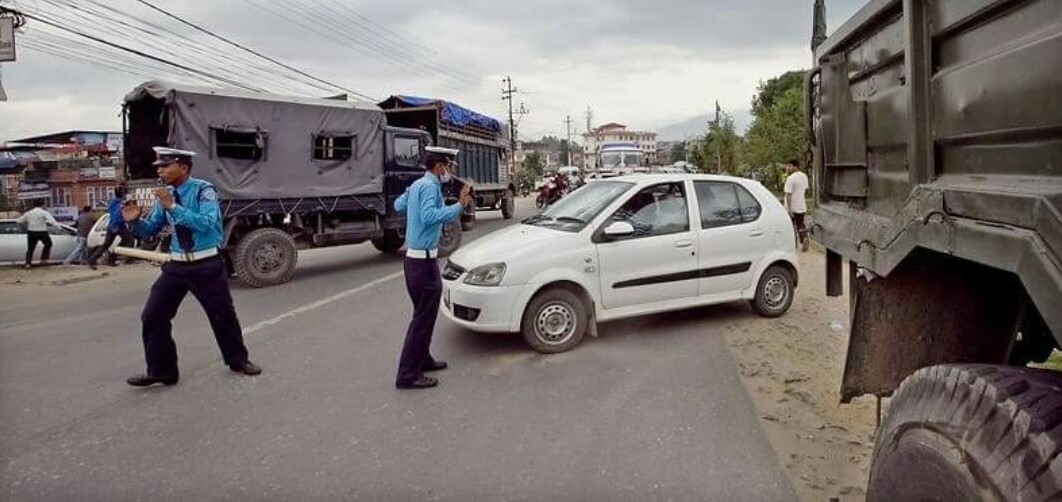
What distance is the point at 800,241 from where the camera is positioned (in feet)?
39.9

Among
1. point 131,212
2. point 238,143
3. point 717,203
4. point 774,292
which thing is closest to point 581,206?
point 717,203

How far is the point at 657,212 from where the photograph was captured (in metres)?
6.07

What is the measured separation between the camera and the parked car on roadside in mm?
13953

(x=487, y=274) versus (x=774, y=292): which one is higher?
(x=487, y=274)

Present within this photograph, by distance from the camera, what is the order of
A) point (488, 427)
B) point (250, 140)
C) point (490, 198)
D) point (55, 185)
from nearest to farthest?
1. point (488, 427)
2. point (250, 140)
3. point (490, 198)
4. point (55, 185)

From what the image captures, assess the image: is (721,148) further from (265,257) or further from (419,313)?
(419,313)

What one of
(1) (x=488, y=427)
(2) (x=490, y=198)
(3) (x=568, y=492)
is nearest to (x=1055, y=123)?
(3) (x=568, y=492)

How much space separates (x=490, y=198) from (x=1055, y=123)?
19397 mm

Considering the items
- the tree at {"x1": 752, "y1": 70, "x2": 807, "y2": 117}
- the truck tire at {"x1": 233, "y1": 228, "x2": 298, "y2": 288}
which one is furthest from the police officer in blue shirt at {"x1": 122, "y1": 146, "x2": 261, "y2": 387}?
the tree at {"x1": 752, "y1": 70, "x2": 807, "y2": 117}

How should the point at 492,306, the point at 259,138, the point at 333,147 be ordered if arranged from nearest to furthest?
the point at 492,306, the point at 259,138, the point at 333,147

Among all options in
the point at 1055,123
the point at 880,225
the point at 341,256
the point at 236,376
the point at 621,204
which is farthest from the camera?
the point at 341,256

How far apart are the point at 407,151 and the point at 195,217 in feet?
24.8

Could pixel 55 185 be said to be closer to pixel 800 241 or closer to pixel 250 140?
pixel 250 140

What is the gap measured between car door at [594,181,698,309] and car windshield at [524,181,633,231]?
7.7 inches
